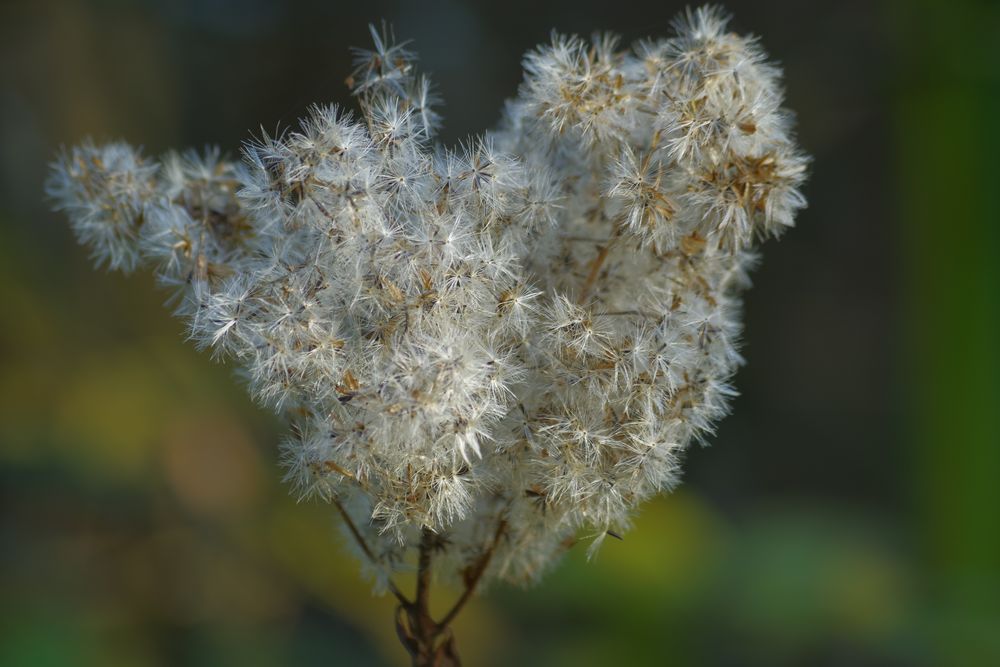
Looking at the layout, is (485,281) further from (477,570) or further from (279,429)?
(279,429)

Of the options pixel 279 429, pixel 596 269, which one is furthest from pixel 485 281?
pixel 279 429

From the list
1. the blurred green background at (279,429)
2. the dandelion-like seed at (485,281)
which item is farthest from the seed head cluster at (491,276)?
the blurred green background at (279,429)

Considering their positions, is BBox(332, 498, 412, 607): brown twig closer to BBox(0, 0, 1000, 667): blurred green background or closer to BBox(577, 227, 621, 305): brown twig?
BBox(577, 227, 621, 305): brown twig

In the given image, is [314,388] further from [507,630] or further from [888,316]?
[888,316]

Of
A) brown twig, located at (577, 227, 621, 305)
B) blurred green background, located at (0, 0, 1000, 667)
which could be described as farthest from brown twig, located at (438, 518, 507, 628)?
blurred green background, located at (0, 0, 1000, 667)

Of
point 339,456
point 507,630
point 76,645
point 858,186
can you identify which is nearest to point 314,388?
A: point 339,456

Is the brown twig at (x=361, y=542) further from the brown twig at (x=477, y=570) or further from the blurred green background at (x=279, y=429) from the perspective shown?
the blurred green background at (x=279, y=429)
